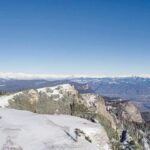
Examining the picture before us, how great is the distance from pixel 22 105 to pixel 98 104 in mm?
29115

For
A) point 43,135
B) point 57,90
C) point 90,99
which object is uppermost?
point 57,90

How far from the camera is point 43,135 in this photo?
1860 inches

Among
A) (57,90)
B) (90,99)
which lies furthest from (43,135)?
(90,99)

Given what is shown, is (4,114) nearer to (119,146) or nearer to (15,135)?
(15,135)

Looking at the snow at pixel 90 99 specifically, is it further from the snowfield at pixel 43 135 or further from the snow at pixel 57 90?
the snowfield at pixel 43 135

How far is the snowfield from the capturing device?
143 ft

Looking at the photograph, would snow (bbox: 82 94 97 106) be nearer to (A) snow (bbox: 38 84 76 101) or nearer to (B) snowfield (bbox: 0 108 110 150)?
(A) snow (bbox: 38 84 76 101)

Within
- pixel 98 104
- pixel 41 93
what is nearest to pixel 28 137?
pixel 41 93

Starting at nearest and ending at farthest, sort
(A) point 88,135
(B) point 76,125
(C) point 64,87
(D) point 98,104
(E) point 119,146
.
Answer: (A) point 88,135
(B) point 76,125
(E) point 119,146
(C) point 64,87
(D) point 98,104

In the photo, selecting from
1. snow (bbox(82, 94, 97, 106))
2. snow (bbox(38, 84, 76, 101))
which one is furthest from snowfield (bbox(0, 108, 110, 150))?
snow (bbox(82, 94, 97, 106))

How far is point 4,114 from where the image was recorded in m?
57.9

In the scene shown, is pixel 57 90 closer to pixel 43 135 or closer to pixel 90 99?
pixel 90 99

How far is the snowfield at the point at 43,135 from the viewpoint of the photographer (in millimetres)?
43625

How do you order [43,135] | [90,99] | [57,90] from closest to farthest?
1. [43,135]
2. [57,90]
3. [90,99]
